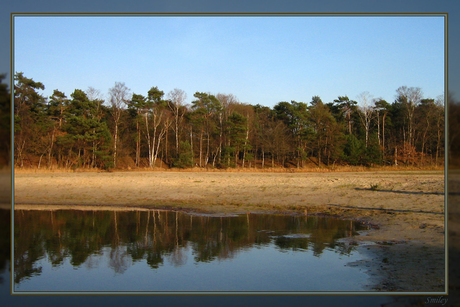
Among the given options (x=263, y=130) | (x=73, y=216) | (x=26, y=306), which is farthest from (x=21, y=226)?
(x=263, y=130)

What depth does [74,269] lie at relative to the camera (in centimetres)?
782

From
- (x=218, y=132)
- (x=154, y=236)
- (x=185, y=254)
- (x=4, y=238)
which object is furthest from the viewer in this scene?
(x=218, y=132)

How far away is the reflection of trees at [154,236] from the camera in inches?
340

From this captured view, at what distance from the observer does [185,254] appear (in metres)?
8.69

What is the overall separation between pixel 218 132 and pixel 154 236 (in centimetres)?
3738

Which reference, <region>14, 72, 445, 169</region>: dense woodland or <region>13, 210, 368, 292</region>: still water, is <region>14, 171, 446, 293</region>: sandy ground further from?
<region>14, 72, 445, 169</region>: dense woodland

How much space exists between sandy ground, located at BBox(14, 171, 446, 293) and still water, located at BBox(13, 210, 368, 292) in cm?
68

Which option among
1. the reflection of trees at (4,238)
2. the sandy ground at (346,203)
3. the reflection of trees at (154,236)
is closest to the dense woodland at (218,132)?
the sandy ground at (346,203)

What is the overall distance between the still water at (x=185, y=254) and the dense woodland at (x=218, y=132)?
25.9 metres

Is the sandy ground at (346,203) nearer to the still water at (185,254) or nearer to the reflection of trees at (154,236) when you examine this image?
the still water at (185,254)

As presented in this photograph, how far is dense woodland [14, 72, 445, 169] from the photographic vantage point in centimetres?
3825

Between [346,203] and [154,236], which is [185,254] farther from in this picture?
[346,203]

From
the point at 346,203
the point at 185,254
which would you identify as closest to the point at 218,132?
the point at 346,203

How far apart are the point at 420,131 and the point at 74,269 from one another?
37.4 m
